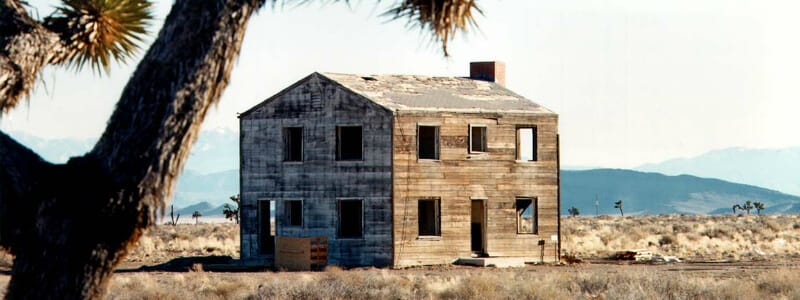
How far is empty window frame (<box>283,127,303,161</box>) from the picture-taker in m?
33.0

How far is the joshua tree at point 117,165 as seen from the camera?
7316mm

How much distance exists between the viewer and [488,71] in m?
37.8

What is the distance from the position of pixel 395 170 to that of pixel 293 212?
4645 mm

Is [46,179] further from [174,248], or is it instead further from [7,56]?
[174,248]

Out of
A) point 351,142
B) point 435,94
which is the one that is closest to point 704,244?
point 351,142

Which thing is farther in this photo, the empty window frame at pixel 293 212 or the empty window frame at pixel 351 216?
the empty window frame at pixel 351 216

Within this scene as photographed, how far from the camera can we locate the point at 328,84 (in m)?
32.4

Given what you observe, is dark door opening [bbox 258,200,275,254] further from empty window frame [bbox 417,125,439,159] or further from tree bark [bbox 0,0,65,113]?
tree bark [bbox 0,0,65,113]

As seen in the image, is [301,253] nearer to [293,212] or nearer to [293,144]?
[293,144]

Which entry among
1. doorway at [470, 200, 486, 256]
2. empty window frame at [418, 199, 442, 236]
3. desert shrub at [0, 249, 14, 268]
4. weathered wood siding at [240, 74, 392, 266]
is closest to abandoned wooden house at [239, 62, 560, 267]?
weathered wood siding at [240, 74, 392, 266]

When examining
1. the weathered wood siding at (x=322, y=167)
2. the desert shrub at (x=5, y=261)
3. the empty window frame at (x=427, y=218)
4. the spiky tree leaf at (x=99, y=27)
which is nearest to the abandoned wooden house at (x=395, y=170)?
the weathered wood siding at (x=322, y=167)

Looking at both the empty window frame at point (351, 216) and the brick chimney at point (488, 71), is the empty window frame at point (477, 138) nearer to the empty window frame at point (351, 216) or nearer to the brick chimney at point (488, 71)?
the brick chimney at point (488, 71)

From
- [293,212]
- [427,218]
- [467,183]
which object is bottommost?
[427,218]

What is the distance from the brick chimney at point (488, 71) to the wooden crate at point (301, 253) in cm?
786
